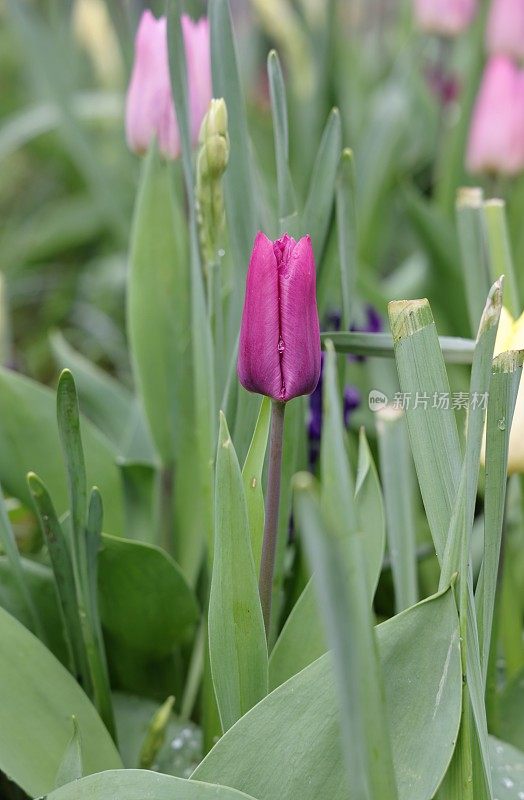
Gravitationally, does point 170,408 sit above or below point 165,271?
below

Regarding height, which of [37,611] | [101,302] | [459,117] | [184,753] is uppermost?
[459,117]

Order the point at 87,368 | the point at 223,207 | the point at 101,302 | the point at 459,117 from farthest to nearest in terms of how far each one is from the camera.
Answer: the point at 101,302 → the point at 459,117 → the point at 87,368 → the point at 223,207

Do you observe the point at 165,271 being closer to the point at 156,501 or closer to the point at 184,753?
the point at 156,501

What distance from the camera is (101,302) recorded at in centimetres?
161

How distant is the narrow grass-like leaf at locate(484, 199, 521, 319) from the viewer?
2.18 ft

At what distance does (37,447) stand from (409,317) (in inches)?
16.3

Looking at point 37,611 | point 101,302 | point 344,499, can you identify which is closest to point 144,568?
point 37,611

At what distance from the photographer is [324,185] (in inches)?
23.9

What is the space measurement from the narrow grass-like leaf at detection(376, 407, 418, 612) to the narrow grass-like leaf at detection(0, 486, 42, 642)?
0.23 m

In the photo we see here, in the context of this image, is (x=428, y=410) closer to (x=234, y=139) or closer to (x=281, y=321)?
(x=281, y=321)

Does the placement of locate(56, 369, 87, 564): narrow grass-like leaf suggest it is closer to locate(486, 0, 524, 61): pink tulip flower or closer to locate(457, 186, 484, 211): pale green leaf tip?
locate(457, 186, 484, 211): pale green leaf tip

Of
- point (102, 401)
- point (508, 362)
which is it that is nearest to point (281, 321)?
point (508, 362)

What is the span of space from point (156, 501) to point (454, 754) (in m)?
0.37

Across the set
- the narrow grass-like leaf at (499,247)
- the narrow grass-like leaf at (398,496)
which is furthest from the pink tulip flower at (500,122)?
the narrow grass-like leaf at (398,496)
